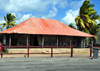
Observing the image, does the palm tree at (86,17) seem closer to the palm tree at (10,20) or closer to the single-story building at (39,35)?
the single-story building at (39,35)

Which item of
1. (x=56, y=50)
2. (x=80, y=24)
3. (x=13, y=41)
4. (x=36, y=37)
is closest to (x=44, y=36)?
(x=36, y=37)

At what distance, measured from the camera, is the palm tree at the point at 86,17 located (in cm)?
2319

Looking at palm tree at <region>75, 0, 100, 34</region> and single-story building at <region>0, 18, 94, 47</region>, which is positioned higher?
palm tree at <region>75, 0, 100, 34</region>

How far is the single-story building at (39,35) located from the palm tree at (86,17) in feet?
17.9

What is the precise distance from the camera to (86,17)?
76.2 ft

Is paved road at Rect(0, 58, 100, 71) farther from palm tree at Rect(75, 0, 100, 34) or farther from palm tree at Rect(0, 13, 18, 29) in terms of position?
palm tree at Rect(0, 13, 18, 29)

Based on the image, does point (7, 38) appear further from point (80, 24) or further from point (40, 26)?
point (80, 24)

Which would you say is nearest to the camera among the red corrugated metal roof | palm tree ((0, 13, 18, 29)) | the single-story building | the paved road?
the paved road

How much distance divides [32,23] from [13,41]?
3.84 metres

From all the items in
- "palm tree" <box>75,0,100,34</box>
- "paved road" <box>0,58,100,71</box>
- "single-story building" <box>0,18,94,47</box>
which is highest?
"palm tree" <box>75,0,100,34</box>

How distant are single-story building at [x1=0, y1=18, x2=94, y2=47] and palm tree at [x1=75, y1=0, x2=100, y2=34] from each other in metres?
5.46

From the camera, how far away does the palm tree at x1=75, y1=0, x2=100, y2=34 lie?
76.1ft

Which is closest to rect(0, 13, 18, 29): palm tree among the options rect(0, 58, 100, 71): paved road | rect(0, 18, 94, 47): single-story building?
rect(0, 18, 94, 47): single-story building

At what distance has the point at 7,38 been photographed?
55.6ft
